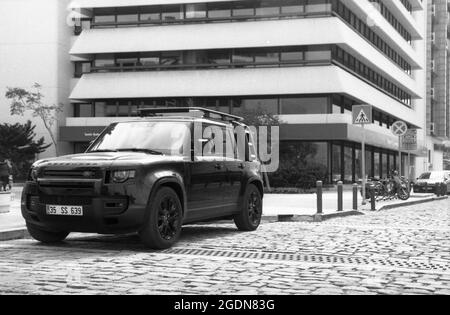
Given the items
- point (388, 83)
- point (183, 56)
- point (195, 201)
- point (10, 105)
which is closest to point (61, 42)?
point (10, 105)

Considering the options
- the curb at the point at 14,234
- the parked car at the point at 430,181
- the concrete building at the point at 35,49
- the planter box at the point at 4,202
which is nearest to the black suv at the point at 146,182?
the curb at the point at 14,234

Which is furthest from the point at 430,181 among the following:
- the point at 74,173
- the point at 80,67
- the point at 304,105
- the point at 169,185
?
the point at 74,173

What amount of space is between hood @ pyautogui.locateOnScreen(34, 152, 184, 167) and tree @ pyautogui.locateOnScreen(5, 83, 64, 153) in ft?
99.0

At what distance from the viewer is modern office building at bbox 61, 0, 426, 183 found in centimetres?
3600

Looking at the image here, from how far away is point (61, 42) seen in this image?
134ft

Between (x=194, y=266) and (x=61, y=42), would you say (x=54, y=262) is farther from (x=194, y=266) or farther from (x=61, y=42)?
(x=61, y=42)

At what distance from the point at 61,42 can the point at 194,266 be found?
1464 inches

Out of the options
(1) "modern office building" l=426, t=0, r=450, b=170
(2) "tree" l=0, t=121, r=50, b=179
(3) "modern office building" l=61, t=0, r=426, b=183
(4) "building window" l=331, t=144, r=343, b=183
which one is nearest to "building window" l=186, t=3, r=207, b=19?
(3) "modern office building" l=61, t=0, r=426, b=183

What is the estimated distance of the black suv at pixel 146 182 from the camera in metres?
7.40

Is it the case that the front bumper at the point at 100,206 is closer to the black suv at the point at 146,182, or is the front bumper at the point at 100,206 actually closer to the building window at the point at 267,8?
the black suv at the point at 146,182

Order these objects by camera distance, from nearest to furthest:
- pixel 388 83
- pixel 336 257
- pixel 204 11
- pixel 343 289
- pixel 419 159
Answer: pixel 343 289
pixel 336 257
pixel 204 11
pixel 388 83
pixel 419 159

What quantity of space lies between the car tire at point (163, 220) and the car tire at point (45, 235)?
1555 millimetres

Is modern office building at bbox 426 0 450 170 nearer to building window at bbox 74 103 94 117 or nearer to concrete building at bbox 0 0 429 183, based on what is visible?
concrete building at bbox 0 0 429 183

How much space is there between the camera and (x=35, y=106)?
1540 inches
